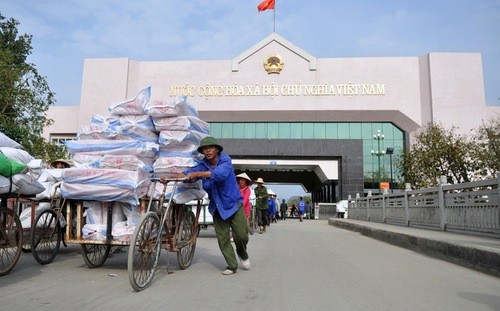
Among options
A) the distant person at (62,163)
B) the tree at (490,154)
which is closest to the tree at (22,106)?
the distant person at (62,163)

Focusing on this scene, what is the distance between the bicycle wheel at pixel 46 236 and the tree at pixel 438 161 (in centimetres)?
2442

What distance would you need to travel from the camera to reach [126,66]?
3828cm

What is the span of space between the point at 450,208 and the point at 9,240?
9.08 meters

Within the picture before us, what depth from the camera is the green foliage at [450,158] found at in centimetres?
2420

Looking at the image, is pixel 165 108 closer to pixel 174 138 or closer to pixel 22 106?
pixel 174 138

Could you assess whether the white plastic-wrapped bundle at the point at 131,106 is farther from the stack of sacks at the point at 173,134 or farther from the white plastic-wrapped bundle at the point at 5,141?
the white plastic-wrapped bundle at the point at 5,141

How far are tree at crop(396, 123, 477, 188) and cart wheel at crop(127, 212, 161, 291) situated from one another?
24480mm

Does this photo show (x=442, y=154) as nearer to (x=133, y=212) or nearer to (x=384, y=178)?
(x=384, y=178)

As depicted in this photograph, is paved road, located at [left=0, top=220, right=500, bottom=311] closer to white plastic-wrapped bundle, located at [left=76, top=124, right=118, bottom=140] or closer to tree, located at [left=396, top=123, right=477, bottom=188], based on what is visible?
white plastic-wrapped bundle, located at [left=76, top=124, right=118, bottom=140]

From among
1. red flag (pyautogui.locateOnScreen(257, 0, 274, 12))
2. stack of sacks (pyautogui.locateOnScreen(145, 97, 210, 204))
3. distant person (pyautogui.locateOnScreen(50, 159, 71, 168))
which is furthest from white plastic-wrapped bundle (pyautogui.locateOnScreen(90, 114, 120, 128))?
red flag (pyautogui.locateOnScreen(257, 0, 274, 12))

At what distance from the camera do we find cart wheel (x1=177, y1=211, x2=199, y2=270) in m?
5.34

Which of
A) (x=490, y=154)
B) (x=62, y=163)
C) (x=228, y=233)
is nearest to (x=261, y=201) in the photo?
(x=62, y=163)

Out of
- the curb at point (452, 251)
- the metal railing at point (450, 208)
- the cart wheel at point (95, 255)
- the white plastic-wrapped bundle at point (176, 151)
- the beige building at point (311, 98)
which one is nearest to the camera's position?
the cart wheel at point (95, 255)

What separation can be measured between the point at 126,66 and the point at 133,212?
3590 centimetres
